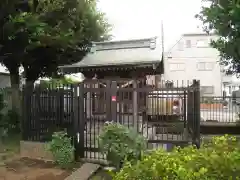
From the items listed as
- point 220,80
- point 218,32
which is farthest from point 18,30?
point 220,80

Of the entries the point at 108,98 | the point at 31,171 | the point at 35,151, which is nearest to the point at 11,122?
the point at 35,151

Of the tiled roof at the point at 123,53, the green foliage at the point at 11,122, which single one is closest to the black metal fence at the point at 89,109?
the tiled roof at the point at 123,53

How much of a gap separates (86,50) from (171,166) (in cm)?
1221

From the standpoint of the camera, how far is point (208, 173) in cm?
285

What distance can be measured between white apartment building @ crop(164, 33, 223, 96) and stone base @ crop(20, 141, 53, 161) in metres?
26.9

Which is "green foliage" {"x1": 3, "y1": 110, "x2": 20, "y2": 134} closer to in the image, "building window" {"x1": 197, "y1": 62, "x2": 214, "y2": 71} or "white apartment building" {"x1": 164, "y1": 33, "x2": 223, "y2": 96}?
"white apartment building" {"x1": 164, "y1": 33, "x2": 223, "y2": 96}

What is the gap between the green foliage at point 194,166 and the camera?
9.17 ft

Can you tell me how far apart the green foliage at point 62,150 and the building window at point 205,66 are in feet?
96.1

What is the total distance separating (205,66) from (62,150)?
29.5 metres

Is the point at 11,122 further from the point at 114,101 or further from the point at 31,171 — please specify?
the point at 114,101

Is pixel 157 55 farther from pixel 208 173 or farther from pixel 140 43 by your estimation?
pixel 208 173

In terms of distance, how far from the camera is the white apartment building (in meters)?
33.7

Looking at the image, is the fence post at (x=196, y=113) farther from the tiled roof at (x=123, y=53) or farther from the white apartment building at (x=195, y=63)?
the white apartment building at (x=195, y=63)

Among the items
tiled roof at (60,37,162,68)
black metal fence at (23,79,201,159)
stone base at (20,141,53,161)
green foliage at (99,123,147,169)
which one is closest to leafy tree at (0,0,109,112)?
tiled roof at (60,37,162,68)
